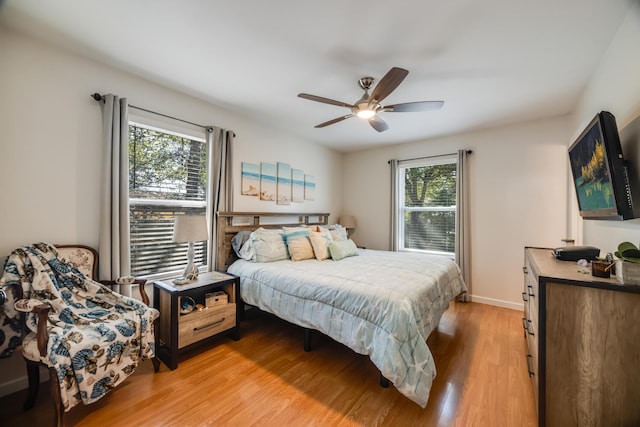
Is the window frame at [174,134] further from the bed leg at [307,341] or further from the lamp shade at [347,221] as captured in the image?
the lamp shade at [347,221]

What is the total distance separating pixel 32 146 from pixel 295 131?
2.82m

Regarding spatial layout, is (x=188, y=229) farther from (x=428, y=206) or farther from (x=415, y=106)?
(x=428, y=206)

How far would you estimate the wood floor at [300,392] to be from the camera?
1631 millimetres

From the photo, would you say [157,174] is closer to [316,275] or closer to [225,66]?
[225,66]

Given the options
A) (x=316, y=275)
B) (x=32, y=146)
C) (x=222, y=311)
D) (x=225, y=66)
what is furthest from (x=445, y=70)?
Result: (x=32, y=146)

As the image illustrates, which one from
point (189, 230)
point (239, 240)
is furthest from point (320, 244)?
point (189, 230)

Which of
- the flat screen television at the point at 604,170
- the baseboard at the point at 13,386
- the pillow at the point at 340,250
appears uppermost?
the flat screen television at the point at 604,170

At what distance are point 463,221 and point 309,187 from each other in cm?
245

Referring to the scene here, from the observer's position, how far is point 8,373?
1.84 metres

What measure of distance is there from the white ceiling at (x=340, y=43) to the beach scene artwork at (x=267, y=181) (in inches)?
38.9

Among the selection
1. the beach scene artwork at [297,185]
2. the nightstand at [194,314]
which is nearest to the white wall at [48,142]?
the nightstand at [194,314]

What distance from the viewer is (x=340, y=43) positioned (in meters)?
1.91

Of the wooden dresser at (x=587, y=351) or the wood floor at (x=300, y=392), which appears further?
the wood floor at (x=300, y=392)

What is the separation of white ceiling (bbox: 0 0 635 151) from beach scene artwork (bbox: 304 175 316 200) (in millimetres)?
1644
